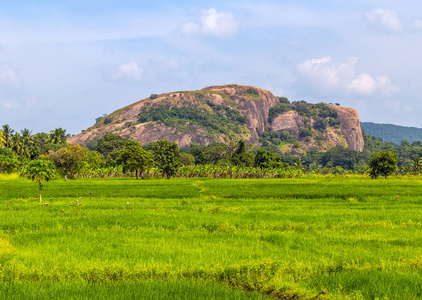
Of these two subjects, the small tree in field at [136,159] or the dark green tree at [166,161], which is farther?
the dark green tree at [166,161]

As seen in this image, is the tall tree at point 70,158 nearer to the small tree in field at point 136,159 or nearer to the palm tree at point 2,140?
the small tree in field at point 136,159

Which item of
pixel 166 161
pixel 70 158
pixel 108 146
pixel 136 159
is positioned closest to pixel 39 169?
pixel 136 159

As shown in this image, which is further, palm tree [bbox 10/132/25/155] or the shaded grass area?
palm tree [bbox 10/132/25/155]

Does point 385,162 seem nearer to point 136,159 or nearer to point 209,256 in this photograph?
point 136,159

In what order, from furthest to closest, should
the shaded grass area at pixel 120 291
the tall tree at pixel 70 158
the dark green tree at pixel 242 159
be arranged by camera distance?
the dark green tree at pixel 242 159
the tall tree at pixel 70 158
the shaded grass area at pixel 120 291

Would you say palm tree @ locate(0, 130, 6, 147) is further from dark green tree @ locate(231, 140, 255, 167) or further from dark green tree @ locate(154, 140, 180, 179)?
dark green tree @ locate(231, 140, 255, 167)

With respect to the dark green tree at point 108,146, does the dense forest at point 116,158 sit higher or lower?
lower

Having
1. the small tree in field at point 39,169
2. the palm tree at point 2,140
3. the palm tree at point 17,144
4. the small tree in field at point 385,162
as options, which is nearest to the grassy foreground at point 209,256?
the small tree in field at point 39,169

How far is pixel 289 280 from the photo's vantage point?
10.3 metres

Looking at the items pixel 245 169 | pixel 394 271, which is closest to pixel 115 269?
pixel 394 271

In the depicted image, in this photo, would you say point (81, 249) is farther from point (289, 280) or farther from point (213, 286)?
point (289, 280)

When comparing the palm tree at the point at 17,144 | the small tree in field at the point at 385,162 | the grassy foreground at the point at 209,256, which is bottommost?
the grassy foreground at the point at 209,256

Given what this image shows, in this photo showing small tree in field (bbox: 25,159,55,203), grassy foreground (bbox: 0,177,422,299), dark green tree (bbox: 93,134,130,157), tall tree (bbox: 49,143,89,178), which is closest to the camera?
grassy foreground (bbox: 0,177,422,299)

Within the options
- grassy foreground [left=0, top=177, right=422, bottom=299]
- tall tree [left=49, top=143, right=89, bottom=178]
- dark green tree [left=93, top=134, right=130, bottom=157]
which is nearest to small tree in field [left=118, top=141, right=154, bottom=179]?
tall tree [left=49, top=143, right=89, bottom=178]
